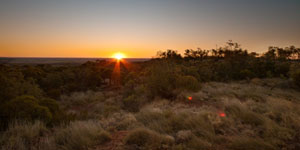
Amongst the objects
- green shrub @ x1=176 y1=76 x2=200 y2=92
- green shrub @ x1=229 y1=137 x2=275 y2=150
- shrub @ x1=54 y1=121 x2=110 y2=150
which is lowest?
shrub @ x1=54 y1=121 x2=110 y2=150

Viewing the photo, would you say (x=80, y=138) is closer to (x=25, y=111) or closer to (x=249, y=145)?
(x=25, y=111)

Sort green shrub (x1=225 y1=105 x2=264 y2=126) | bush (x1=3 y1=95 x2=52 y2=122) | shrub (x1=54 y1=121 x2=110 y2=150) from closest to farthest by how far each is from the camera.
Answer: shrub (x1=54 y1=121 x2=110 y2=150) < green shrub (x1=225 y1=105 x2=264 y2=126) < bush (x1=3 y1=95 x2=52 y2=122)

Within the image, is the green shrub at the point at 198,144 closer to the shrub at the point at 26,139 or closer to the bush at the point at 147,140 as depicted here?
the bush at the point at 147,140

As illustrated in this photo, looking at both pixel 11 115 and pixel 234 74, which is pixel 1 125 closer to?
pixel 11 115

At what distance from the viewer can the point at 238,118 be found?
5.39 m

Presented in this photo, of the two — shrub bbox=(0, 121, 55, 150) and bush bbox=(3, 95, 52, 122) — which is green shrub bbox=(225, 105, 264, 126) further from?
bush bbox=(3, 95, 52, 122)

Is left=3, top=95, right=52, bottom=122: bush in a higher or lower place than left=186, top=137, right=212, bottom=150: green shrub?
higher

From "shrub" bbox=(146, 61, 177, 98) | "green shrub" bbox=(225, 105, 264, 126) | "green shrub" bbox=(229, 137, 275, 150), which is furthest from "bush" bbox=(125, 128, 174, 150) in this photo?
"shrub" bbox=(146, 61, 177, 98)

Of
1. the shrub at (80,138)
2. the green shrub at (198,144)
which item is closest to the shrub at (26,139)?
the shrub at (80,138)

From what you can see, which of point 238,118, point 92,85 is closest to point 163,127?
point 238,118

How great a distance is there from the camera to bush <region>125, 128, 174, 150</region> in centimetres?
357

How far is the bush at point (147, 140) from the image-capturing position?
357 cm

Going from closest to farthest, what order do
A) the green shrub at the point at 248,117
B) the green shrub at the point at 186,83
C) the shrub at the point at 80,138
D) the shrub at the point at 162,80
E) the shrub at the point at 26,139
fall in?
1. the shrub at the point at 26,139
2. the shrub at the point at 80,138
3. the green shrub at the point at 248,117
4. the green shrub at the point at 186,83
5. the shrub at the point at 162,80

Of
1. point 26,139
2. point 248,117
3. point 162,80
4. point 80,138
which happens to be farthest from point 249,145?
point 162,80
